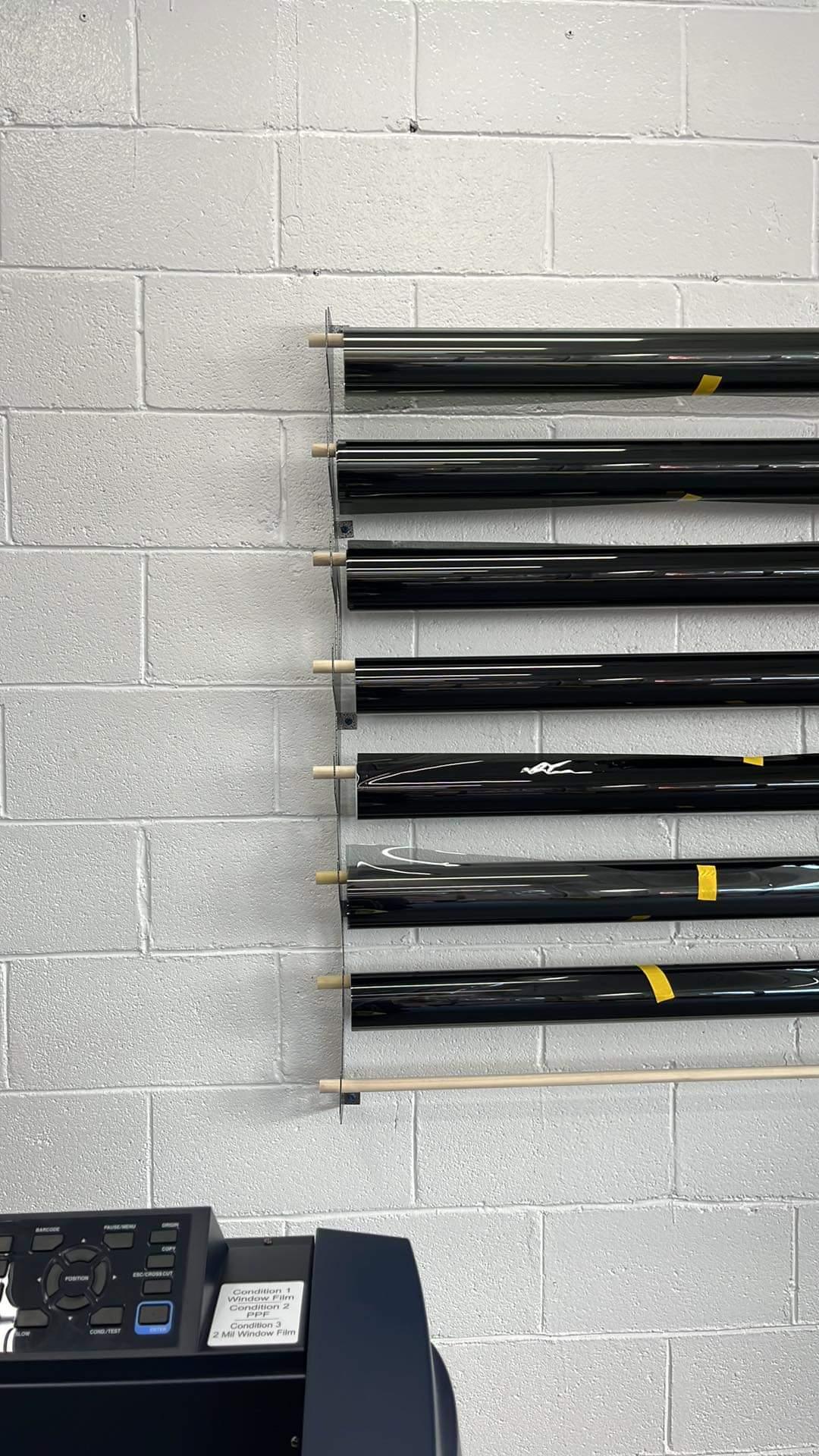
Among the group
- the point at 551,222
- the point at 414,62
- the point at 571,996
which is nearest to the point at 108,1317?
the point at 571,996

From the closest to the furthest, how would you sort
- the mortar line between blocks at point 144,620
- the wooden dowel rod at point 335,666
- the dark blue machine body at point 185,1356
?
the dark blue machine body at point 185,1356
the wooden dowel rod at point 335,666
the mortar line between blocks at point 144,620

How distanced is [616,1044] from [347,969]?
1.31 feet

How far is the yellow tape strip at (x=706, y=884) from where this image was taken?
1.32 m

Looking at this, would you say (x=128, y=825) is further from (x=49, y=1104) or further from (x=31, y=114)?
(x=31, y=114)

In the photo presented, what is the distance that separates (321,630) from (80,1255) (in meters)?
0.85

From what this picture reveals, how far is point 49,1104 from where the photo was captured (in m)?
1.40

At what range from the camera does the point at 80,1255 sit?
76 centimetres

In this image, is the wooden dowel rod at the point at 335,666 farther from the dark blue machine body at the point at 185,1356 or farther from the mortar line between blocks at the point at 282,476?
the dark blue machine body at the point at 185,1356

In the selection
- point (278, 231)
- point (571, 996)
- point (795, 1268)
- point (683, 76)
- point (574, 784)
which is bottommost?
point (795, 1268)

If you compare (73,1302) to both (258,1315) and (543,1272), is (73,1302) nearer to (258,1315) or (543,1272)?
(258,1315)

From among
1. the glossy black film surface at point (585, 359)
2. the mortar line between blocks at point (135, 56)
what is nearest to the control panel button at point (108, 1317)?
the glossy black film surface at point (585, 359)

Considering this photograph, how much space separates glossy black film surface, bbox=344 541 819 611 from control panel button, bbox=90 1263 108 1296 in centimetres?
80

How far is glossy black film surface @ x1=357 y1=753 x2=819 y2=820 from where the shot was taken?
4.24 feet

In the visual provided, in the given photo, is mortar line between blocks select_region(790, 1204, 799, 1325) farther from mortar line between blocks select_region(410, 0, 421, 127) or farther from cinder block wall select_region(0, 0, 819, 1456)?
mortar line between blocks select_region(410, 0, 421, 127)
